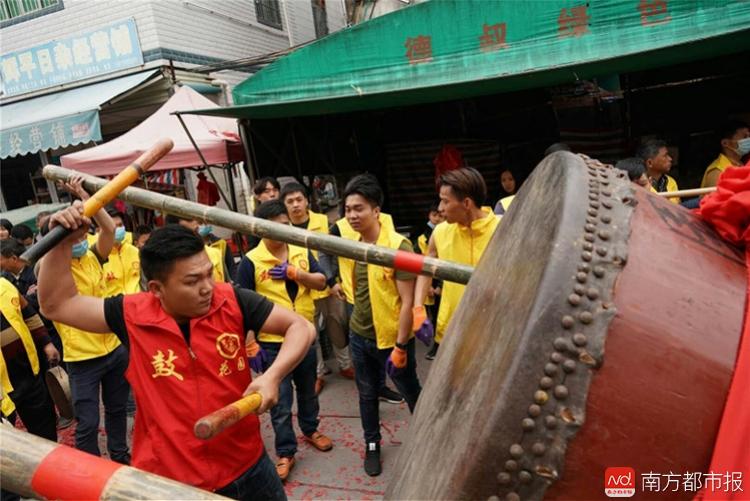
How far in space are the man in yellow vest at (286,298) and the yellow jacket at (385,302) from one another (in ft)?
2.26

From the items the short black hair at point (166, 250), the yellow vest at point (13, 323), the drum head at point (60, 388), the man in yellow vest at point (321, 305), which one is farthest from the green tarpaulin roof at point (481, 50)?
the short black hair at point (166, 250)

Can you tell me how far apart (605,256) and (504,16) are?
18.8 feet

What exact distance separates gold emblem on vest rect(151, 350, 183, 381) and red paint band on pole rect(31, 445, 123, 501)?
1.05 meters

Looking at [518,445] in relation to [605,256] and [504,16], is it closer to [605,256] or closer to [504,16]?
[605,256]

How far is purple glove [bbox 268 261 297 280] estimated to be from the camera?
382 centimetres

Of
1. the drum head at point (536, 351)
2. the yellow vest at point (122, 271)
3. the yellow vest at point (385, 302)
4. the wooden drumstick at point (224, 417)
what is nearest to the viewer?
the drum head at point (536, 351)

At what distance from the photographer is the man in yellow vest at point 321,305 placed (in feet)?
15.9

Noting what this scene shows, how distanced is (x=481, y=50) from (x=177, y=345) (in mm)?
5356

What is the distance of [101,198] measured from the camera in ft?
7.00

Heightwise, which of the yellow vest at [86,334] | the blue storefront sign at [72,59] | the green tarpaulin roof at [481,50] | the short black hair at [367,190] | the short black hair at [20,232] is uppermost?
the blue storefront sign at [72,59]

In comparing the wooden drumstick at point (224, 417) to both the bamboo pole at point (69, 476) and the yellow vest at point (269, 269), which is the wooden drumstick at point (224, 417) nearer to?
the bamboo pole at point (69, 476)

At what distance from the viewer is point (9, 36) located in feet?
37.6

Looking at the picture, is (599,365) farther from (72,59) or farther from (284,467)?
(72,59)

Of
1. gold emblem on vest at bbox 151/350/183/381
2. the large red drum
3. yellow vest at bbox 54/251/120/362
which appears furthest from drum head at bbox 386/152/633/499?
yellow vest at bbox 54/251/120/362
